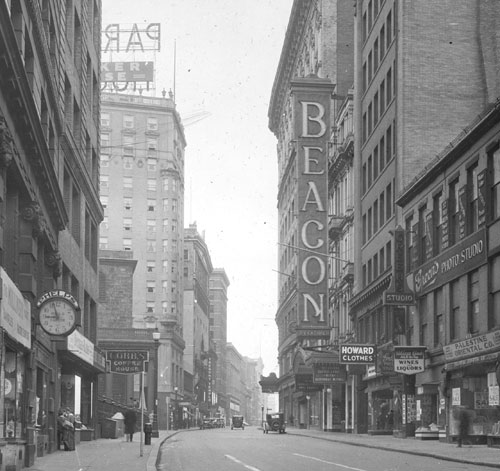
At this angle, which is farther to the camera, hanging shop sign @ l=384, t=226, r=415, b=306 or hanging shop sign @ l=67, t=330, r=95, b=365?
hanging shop sign @ l=384, t=226, r=415, b=306

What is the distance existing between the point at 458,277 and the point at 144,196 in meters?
103

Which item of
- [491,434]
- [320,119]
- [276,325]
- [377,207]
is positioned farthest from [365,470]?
[276,325]

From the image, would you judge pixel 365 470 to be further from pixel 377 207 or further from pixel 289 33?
pixel 289 33

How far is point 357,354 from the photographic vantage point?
5503 cm

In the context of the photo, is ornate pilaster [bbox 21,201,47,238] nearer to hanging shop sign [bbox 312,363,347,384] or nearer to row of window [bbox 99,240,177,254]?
hanging shop sign [bbox 312,363,347,384]

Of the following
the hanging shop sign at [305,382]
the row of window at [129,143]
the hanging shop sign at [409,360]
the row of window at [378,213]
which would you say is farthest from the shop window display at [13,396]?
the row of window at [129,143]

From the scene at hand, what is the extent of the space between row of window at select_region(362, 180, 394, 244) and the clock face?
29043mm

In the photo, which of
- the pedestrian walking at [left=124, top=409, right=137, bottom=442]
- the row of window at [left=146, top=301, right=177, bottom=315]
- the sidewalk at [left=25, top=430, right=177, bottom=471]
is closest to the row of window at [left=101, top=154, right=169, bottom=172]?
the row of window at [left=146, top=301, right=177, bottom=315]

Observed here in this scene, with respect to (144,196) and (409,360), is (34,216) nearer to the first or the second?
(409,360)

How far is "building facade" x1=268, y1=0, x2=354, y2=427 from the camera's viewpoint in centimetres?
7550

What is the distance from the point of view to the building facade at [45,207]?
25.1m

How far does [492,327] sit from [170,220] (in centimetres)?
10621

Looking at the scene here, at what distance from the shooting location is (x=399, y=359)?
152 ft

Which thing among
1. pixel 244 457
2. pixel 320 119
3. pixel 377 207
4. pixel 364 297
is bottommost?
pixel 244 457
